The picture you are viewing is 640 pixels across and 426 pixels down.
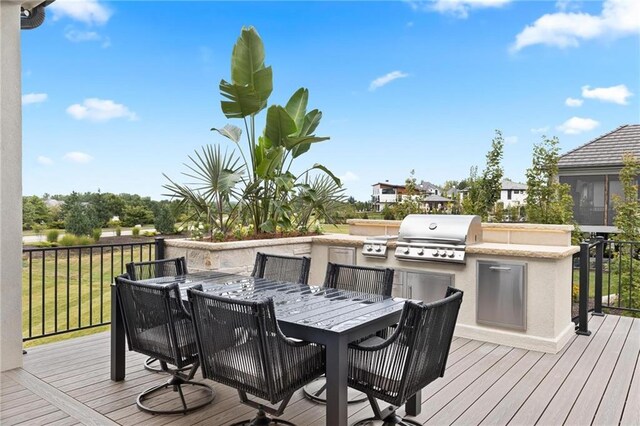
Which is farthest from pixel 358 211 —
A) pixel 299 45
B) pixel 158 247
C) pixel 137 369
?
pixel 299 45

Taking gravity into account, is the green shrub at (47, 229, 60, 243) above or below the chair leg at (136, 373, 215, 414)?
above

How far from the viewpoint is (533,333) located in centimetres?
397

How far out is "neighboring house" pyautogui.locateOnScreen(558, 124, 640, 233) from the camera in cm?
1159

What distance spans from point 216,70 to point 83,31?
308 centimetres

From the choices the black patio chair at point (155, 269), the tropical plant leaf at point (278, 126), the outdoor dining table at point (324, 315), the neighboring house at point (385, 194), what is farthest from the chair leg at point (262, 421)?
the neighboring house at point (385, 194)

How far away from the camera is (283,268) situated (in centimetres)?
375

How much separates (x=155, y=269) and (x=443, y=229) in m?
2.78

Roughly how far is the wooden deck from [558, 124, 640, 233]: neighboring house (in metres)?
9.17

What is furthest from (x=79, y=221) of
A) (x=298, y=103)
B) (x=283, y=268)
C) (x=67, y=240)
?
(x=283, y=268)

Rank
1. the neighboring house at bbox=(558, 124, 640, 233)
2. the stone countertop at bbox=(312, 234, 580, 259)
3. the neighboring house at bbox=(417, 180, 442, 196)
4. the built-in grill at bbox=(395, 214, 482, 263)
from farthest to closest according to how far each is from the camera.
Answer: the neighboring house at bbox=(558, 124, 640, 233)
the neighboring house at bbox=(417, 180, 442, 196)
the built-in grill at bbox=(395, 214, 482, 263)
the stone countertop at bbox=(312, 234, 580, 259)

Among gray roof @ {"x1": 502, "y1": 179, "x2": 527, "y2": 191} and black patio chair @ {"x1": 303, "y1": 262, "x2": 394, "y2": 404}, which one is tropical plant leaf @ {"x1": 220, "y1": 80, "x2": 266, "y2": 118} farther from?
gray roof @ {"x1": 502, "y1": 179, "x2": 527, "y2": 191}

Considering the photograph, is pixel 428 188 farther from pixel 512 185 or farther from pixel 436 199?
pixel 512 185

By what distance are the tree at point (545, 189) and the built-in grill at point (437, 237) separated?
3.48 meters

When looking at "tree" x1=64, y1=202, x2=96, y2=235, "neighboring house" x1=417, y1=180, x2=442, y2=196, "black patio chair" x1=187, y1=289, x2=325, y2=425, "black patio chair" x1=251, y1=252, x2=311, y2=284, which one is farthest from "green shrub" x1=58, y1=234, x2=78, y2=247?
"neighboring house" x1=417, y1=180, x2=442, y2=196
